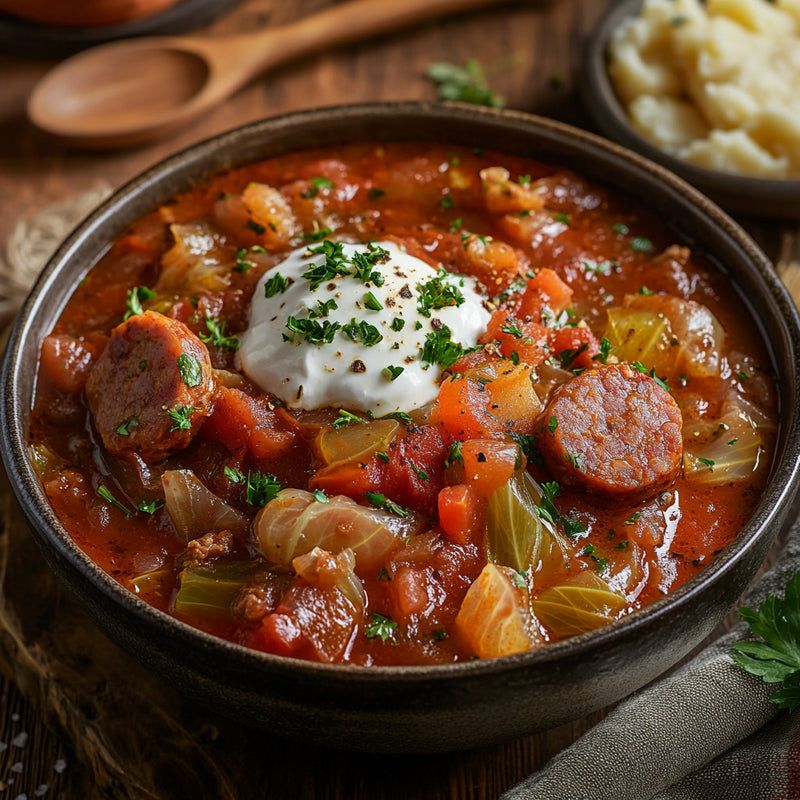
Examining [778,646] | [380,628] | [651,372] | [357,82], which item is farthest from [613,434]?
[357,82]

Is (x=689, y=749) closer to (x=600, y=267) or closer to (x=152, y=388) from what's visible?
(x=600, y=267)

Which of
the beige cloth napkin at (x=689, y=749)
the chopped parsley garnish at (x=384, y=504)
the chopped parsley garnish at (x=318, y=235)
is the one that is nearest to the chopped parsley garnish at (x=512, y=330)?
the chopped parsley garnish at (x=384, y=504)

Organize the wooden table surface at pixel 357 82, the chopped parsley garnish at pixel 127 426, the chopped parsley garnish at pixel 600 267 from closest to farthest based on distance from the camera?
the chopped parsley garnish at pixel 127 426 → the chopped parsley garnish at pixel 600 267 → the wooden table surface at pixel 357 82

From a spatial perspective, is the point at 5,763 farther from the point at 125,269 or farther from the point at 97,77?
the point at 97,77

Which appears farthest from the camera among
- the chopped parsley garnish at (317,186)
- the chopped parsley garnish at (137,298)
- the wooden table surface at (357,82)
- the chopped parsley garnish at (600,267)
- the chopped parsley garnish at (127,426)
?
the wooden table surface at (357,82)

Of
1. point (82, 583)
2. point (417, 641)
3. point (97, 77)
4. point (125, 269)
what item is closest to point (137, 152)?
point (97, 77)

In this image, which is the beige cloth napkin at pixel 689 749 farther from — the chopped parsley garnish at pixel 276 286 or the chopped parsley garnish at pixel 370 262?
the chopped parsley garnish at pixel 276 286
